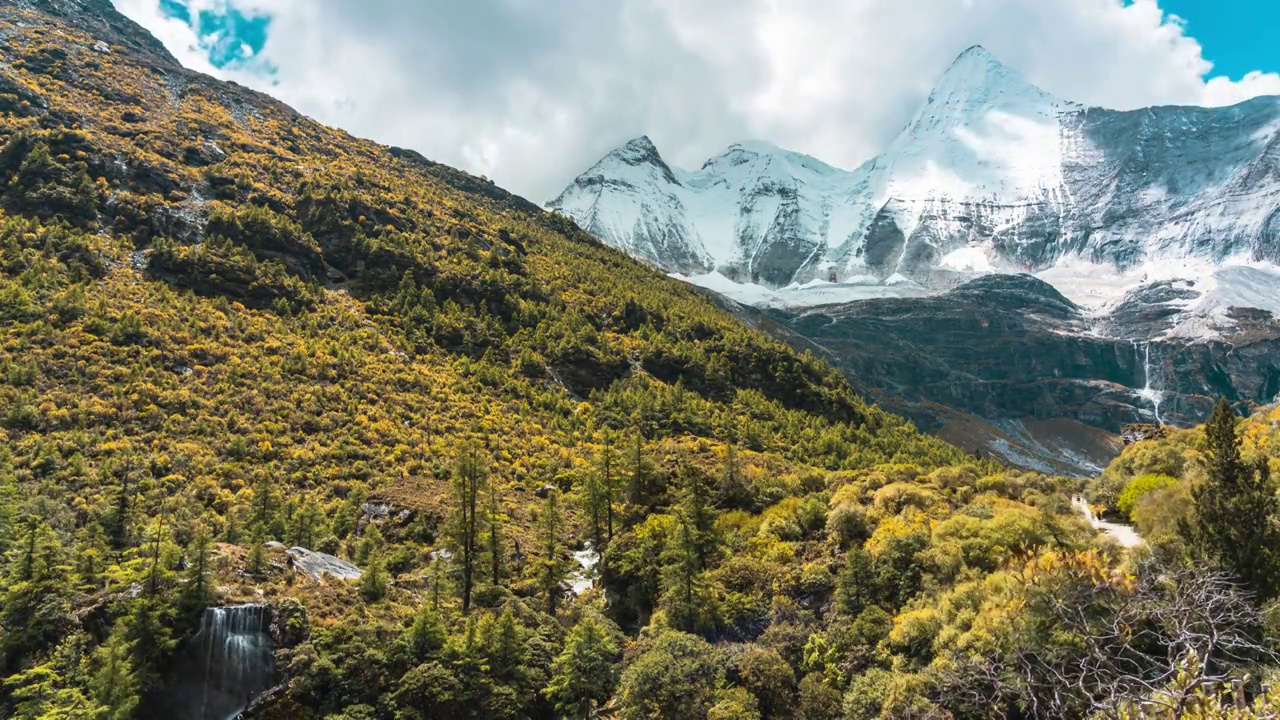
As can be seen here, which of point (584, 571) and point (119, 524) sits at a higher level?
point (119, 524)

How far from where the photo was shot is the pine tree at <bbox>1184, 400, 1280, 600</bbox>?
1972 cm

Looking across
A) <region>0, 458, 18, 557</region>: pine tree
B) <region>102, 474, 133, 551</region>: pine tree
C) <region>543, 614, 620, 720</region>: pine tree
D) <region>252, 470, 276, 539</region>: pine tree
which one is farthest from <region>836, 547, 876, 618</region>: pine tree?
<region>0, 458, 18, 557</region>: pine tree

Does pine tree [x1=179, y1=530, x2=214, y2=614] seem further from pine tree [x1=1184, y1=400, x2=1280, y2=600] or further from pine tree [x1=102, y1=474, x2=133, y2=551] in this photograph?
pine tree [x1=1184, y1=400, x2=1280, y2=600]

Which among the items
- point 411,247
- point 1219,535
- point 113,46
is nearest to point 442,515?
point 1219,535

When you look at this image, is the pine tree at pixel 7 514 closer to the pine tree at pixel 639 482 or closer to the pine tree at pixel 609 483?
the pine tree at pixel 609 483

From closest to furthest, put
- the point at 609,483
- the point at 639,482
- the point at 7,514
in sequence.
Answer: the point at 7,514, the point at 609,483, the point at 639,482

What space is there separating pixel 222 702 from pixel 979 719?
89.9ft

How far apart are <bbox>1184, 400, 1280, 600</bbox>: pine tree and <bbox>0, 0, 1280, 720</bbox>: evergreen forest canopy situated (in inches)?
3.2

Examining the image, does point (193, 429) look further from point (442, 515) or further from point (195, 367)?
point (442, 515)

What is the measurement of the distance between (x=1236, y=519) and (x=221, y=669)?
35.1 meters

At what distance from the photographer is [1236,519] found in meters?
20.2

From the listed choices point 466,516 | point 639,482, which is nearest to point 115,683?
point 466,516

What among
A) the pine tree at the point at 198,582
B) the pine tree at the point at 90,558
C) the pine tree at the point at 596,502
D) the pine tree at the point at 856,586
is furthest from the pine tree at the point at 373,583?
the pine tree at the point at 856,586

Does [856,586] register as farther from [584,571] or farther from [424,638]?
[584,571]
